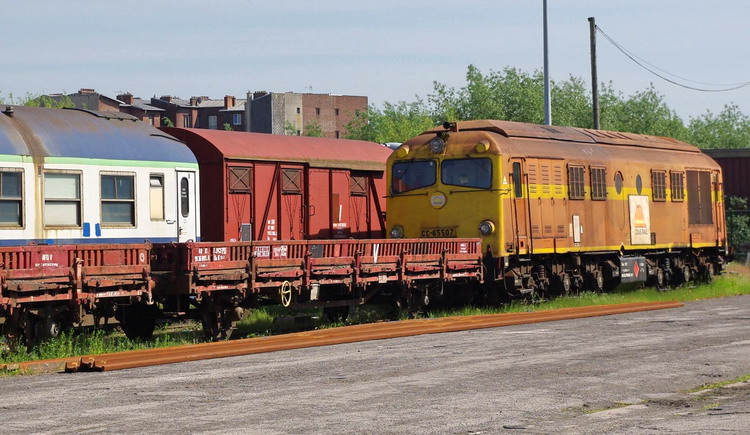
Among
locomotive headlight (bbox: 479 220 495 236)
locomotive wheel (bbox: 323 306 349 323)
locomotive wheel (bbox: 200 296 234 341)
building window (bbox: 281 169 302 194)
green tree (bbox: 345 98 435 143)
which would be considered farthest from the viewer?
green tree (bbox: 345 98 435 143)

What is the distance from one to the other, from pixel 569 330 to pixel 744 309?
21.3 feet

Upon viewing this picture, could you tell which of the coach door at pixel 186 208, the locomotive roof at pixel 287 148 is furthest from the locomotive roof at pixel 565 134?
the coach door at pixel 186 208

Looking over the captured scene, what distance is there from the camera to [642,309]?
2308 cm

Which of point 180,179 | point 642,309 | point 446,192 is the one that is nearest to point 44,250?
point 180,179

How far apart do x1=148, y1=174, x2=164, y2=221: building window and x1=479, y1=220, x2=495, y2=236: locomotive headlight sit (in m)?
7.09

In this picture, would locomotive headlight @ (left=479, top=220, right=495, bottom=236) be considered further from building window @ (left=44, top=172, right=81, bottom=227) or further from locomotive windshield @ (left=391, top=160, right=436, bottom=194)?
building window @ (left=44, top=172, right=81, bottom=227)

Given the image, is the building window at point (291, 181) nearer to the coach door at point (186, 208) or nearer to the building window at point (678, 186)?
the coach door at point (186, 208)

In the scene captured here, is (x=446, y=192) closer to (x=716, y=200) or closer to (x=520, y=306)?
(x=520, y=306)

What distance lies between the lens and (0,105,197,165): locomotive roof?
60.1 feet

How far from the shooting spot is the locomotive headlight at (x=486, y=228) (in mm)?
23766

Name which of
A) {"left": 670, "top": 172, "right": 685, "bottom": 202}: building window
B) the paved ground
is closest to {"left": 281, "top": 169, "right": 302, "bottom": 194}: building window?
the paved ground

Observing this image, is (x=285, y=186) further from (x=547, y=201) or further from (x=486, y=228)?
(x=547, y=201)

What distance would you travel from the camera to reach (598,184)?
1081 inches

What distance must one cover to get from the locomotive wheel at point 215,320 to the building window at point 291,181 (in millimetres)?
7417
